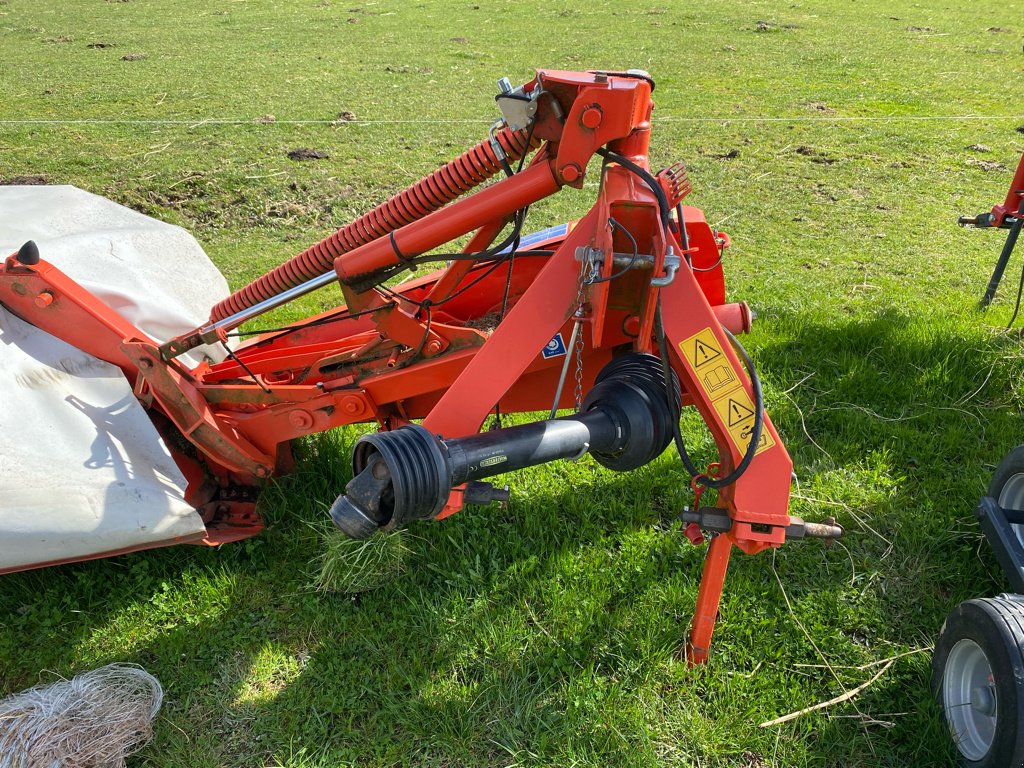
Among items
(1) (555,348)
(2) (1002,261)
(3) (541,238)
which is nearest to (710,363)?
(1) (555,348)

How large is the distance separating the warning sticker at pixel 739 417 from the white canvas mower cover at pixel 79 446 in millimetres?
1910

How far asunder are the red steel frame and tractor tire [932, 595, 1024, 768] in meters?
0.68

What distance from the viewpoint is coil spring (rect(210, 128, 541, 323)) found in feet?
8.41

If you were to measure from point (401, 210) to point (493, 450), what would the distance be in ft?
3.45

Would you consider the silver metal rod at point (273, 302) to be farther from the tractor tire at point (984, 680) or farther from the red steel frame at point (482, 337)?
the tractor tire at point (984, 680)

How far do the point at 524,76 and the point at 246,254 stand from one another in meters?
6.11

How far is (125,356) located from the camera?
300 cm

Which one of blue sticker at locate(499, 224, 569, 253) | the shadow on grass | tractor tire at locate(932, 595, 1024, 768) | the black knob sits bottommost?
the shadow on grass

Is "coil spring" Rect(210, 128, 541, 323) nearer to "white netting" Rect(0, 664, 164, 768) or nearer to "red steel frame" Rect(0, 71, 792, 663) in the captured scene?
"red steel frame" Rect(0, 71, 792, 663)

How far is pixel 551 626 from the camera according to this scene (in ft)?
9.81

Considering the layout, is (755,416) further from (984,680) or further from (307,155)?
(307,155)

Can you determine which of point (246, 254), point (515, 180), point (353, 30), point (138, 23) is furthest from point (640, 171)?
point (138, 23)

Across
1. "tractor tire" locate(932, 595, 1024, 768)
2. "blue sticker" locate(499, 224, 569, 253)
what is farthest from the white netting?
"tractor tire" locate(932, 595, 1024, 768)

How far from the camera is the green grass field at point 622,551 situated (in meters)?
2.67
